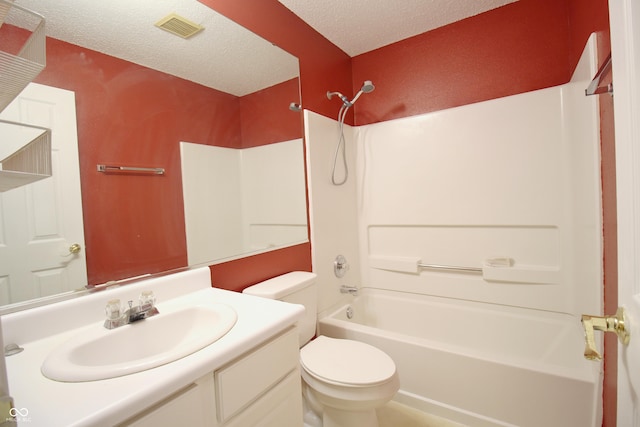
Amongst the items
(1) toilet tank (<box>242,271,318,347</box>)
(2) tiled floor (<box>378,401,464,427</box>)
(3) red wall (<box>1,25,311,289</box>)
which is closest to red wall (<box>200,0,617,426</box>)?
(3) red wall (<box>1,25,311,289</box>)

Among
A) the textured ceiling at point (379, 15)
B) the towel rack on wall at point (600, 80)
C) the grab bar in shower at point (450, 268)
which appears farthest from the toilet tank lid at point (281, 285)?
the textured ceiling at point (379, 15)

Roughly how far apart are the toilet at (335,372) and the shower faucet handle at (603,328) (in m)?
0.77

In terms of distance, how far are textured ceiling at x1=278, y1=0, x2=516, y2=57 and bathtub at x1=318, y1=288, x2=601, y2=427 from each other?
1976mm

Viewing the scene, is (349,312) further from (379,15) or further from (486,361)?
(379,15)

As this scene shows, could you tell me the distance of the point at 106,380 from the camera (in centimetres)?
56

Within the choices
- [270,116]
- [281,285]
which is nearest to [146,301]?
[281,285]

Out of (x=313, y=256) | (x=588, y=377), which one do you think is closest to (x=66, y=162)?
(x=313, y=256)

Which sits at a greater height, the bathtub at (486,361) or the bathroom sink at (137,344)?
the bathroom sink at (137,344)

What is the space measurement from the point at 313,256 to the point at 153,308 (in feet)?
3.42

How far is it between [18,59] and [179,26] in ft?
2.73

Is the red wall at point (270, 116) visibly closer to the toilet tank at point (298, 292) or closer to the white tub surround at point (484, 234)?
the white tub surround at point (484, 234)

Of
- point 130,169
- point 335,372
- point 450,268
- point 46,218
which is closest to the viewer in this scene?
point 46,218

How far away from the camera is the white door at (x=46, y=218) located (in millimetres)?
758

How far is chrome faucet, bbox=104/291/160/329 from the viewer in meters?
0.83
